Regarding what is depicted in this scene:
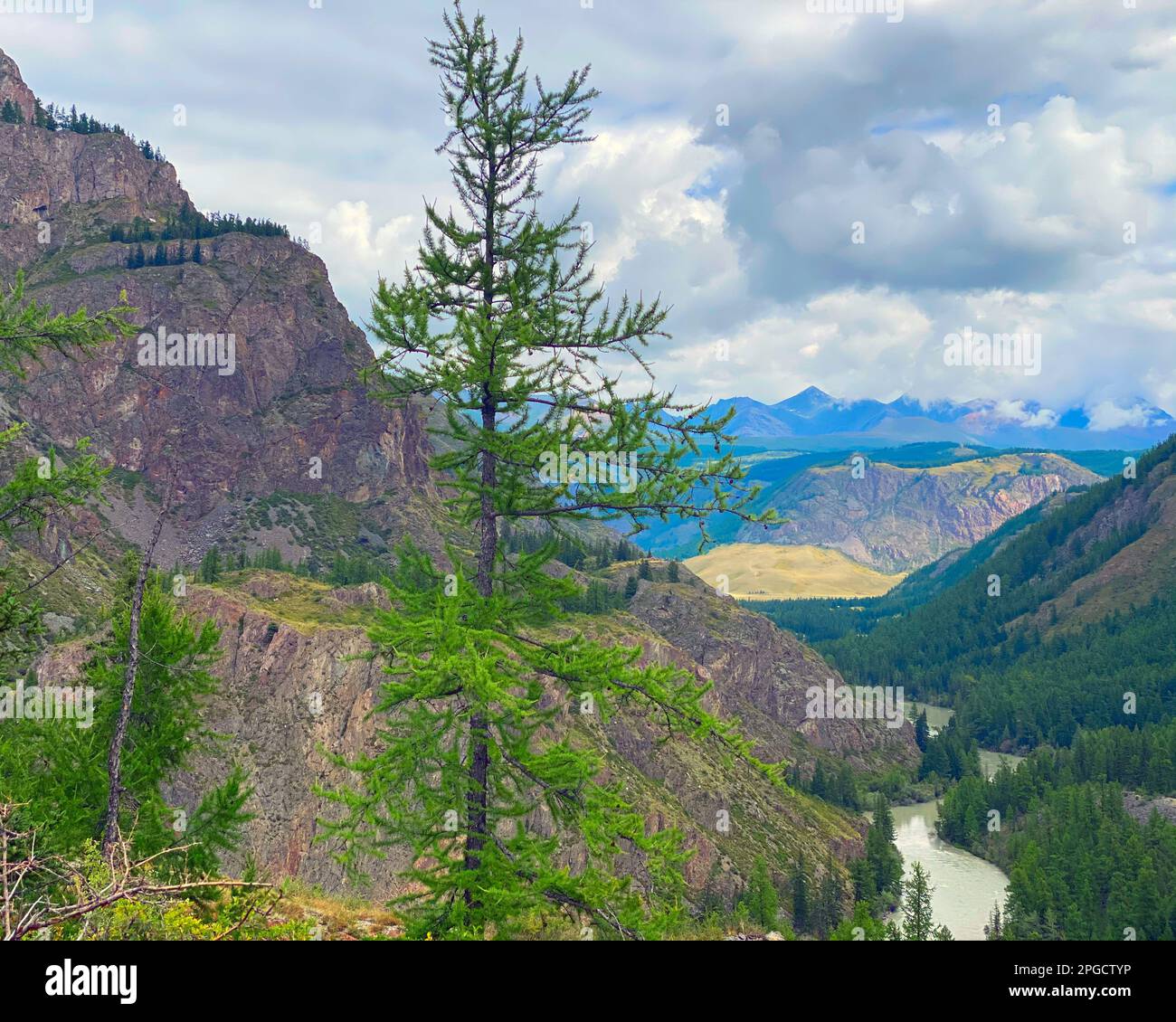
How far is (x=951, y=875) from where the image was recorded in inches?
5305

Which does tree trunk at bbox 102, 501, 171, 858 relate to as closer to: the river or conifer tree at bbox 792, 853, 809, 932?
conifer tree at bbox 792, 853, 809, 932

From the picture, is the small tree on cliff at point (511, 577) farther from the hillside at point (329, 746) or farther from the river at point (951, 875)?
the river at point (951, 875)

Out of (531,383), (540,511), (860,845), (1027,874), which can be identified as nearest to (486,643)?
(540,511)

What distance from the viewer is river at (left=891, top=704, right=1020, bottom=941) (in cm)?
11338

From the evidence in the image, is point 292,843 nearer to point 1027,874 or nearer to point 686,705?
point 686,705

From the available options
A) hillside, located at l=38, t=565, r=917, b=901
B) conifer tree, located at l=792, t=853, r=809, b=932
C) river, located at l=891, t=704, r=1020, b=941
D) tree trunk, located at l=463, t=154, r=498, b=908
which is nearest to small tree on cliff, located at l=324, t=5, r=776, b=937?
tree trunk, located at l=463, t=154, r=498, b=908

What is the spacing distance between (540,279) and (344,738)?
79.1 metres

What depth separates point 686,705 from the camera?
15.7 m

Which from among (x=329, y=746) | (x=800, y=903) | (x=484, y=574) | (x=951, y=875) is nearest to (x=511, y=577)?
(x=484, y=574)

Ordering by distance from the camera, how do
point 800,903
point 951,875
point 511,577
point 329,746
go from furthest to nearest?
point 951,875 → point 800,903 → point 329,746 → point 511,577

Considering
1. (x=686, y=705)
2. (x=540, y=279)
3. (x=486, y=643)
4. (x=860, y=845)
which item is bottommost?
(x=860, y=845)

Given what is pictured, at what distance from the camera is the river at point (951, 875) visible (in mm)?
113375

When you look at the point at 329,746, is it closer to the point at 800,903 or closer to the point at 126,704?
the point at 800,903

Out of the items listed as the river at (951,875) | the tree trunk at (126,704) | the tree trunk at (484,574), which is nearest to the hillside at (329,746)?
the river at (951,875)
